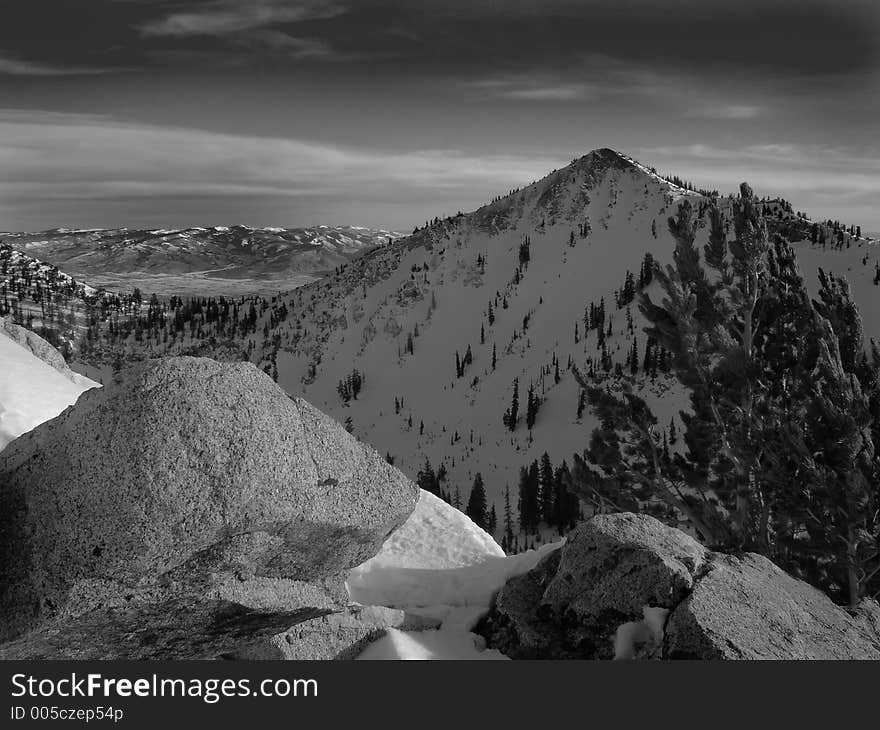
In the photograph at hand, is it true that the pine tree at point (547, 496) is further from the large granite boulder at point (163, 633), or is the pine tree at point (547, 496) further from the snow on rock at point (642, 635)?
the large granite boulder at point (163, 633)

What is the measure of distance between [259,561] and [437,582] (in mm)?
4709

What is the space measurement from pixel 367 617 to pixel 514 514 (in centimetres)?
15204

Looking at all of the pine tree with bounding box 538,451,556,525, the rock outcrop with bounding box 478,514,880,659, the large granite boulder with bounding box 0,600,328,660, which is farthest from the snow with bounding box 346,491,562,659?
the pine tree with bounding box 538,451,556,525

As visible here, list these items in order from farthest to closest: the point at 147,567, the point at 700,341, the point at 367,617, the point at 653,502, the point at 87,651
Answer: the point at 653,502, the point at 700,341, the point at 367,617, the point at 87,651, the point at 147,567

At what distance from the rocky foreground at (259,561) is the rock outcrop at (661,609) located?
3 cm

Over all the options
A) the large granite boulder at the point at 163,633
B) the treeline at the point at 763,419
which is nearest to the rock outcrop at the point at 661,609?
the large granite boulder at the point at 163,633

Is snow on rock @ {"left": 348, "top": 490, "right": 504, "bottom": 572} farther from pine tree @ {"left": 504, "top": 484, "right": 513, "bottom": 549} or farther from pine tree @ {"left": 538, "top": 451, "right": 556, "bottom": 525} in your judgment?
pine tree @ {"left": 538, "top": 451, "right": 556, "bottom": 525}

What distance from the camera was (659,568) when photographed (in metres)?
10.3

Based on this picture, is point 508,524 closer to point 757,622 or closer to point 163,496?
point 757,622

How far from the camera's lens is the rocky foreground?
882cm

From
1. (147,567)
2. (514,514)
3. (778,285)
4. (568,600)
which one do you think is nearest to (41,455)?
(147,567)

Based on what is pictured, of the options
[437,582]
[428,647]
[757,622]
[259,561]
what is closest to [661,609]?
[757,622]

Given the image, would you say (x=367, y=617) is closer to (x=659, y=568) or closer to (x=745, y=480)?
(x=659, y=568)

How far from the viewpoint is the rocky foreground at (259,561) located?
882 centimetres
